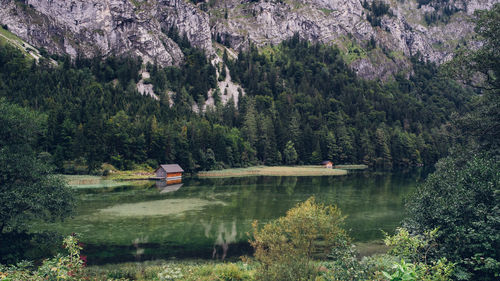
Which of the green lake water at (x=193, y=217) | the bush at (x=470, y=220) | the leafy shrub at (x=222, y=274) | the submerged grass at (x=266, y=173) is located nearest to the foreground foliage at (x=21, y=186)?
the green lake water at (x=193, y=217)

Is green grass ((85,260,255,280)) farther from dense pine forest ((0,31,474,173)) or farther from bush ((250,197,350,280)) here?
dense pine forest ((0,31,474,173))

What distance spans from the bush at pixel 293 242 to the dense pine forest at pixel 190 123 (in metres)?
58.4

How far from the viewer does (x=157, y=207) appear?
1893 inches

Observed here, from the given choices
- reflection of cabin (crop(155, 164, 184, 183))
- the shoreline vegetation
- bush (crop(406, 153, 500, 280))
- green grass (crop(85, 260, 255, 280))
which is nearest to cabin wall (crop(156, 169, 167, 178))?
reflection of cabin (crop(155, 164, 184, 183))

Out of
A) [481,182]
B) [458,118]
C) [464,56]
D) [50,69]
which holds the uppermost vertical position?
[50,69]

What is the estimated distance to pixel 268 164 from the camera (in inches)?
5103

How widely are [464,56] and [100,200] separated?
165 ft

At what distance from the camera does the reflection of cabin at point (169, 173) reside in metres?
88.9

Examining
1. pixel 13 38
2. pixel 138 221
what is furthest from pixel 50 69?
pixel 138 221

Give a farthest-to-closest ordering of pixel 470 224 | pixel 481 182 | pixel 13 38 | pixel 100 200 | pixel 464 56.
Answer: pixel 13 38, pixel 100 200, pixel 464 56, pixel 481 182, pixel 470 224

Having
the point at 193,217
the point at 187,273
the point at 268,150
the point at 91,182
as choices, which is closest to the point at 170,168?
the point at 91,182

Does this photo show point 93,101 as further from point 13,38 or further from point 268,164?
point 13,38

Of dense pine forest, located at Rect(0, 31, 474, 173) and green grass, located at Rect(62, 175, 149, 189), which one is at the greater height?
dense pine forest, located at Rect(0, 31, 474, 173)

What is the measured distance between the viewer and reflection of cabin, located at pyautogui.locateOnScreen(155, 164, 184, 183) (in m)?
88.9
